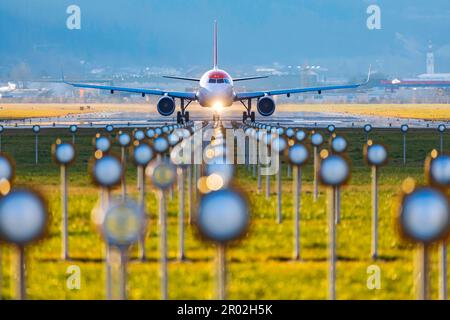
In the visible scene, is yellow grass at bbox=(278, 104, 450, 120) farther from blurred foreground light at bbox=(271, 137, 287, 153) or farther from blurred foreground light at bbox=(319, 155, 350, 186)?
blurred foreground light at bbox=(319, 155, 350, 186)

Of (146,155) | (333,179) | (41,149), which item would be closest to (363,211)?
(146,155)

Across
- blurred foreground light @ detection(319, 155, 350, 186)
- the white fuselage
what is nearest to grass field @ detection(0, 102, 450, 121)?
the white fuselage

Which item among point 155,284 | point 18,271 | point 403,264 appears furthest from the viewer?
point 403,264

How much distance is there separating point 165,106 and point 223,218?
64.7 m

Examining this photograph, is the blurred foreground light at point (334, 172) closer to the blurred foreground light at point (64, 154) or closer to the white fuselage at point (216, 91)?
the blurred foreground light at point (64, 154)

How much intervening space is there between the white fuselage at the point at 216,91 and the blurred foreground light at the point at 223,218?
61.7m

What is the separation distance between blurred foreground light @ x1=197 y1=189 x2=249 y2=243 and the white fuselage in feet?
202

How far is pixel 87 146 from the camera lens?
48750mm

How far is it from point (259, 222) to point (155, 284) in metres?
6.93

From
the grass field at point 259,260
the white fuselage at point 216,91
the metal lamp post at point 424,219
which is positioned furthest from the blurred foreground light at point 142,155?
the white fuselage at point 216,91

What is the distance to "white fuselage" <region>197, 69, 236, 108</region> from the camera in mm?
70875

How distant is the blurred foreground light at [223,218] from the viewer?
905 centimetres

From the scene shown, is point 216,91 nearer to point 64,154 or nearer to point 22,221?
point 64,154
